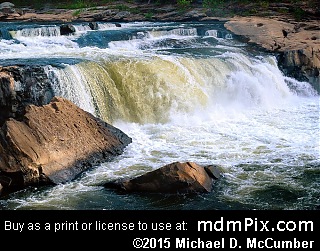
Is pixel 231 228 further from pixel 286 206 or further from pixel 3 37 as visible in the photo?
pixel 3 37

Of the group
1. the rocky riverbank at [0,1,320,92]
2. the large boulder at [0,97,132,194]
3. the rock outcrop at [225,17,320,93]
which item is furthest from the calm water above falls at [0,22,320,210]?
the rocky riverbank at [0,1,320,92]

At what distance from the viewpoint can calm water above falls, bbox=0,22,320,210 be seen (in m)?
7.97

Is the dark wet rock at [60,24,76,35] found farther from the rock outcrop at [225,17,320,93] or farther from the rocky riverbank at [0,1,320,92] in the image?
the rock outcrop at [225,17,320,93]

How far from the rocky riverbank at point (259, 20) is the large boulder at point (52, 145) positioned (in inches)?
355

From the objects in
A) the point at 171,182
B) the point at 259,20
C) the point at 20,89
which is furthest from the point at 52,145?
the point at 259,20

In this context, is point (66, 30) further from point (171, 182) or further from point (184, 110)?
point (171, 182)

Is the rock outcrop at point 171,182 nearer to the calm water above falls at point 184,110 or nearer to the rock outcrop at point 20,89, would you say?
the calm water above falls at point 184,110

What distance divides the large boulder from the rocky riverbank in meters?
9.03

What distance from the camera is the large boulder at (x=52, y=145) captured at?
8.47 m

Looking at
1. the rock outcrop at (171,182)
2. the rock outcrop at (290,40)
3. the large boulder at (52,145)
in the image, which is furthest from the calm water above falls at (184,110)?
the rock outcrop at (290,40)

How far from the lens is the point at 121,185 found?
27.0 feet

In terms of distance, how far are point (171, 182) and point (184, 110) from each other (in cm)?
519

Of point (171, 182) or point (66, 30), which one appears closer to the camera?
point (171, 182)

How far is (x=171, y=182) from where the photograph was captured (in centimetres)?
804
